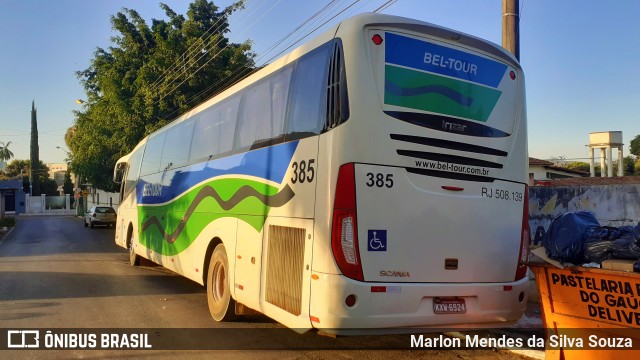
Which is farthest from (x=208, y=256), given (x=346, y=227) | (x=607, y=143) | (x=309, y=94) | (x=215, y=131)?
(x=607, y=143)

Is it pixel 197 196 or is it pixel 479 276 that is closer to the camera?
pixel 479 276

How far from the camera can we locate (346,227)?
183 inches

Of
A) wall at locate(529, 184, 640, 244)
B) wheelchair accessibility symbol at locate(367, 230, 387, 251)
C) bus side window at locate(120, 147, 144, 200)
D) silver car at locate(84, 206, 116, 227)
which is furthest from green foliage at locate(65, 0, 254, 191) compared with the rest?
wheelchair accessibility symbol at locate(367, 230, 387, 251)

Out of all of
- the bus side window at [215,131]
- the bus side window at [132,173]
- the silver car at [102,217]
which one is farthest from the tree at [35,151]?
the bus side window at [215,131]

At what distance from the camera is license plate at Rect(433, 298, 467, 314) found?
494 centimetres

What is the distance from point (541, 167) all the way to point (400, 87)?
1242 inches

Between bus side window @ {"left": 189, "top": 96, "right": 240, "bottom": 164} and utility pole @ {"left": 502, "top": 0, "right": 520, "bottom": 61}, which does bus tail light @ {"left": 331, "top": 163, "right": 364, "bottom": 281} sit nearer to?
bus side window @ {"left": 189, "top": 96, "right": 240, "bottom": 164}

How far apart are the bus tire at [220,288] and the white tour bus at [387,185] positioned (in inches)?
23.0

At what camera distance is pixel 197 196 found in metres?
8.53

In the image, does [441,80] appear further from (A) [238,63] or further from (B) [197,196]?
(A) [238,63]

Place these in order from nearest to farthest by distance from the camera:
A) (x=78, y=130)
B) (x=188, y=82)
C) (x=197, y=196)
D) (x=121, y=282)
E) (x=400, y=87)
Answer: (x=400, y=87) < (x=197, y=196) < (x=121, y=282) < (x=188, y=82) < (x=78, y=130)

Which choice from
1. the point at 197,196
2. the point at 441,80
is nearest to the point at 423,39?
the point at 441,80

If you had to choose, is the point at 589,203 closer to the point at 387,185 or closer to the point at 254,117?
the point at 387,185

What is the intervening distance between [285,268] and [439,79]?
2.60 meters
